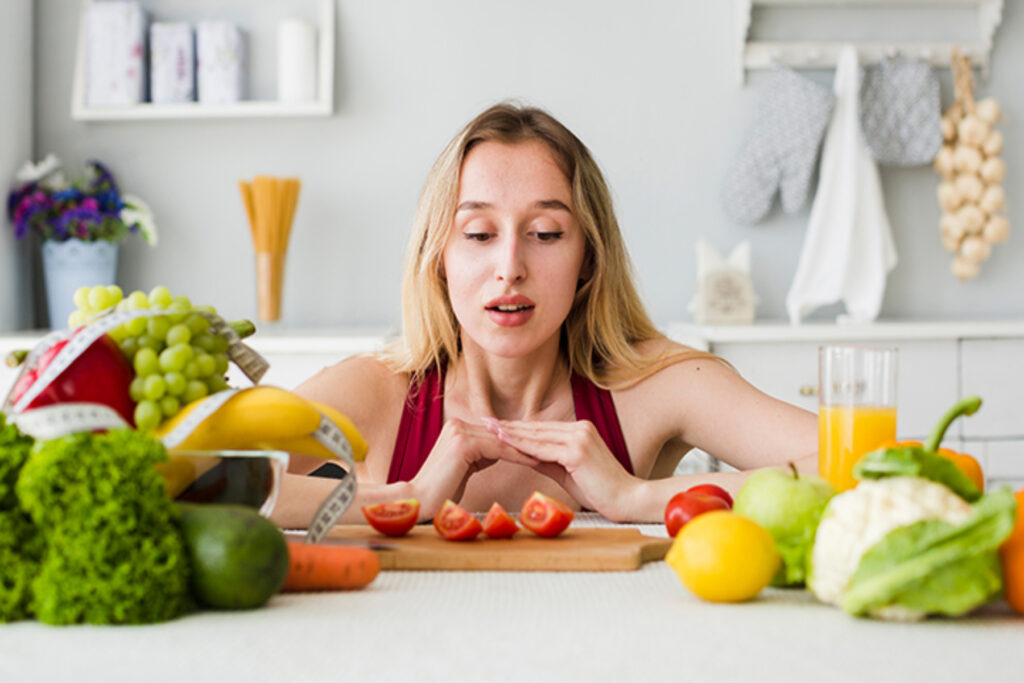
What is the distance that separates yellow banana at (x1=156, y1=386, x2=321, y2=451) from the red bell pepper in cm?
4

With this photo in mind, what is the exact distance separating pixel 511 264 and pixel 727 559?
79cm

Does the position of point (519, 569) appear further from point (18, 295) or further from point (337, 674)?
point (18, 295)

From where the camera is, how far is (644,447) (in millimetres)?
1651

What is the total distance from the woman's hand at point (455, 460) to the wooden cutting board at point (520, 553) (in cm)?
24

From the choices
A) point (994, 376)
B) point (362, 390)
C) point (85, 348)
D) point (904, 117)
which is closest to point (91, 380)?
point (85, 348)

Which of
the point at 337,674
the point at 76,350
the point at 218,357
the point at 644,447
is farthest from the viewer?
the point at 644,447

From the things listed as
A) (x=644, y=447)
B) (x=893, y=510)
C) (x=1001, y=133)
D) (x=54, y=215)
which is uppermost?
(x=1001, y=133)

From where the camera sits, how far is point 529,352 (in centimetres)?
159

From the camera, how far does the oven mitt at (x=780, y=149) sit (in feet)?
9.84

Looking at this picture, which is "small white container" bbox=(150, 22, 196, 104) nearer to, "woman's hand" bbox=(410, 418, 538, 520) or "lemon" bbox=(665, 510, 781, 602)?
Result: "woman's hand" bbox=(410, 418, 538, 520)

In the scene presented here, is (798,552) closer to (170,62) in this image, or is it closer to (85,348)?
(85,348)

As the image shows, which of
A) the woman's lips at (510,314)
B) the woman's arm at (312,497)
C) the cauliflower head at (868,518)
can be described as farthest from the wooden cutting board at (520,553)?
the woman's lips at (510,314)

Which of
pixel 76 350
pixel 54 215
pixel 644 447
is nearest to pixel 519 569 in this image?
pixel 76 350

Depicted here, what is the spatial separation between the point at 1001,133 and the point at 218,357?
3.05 m
